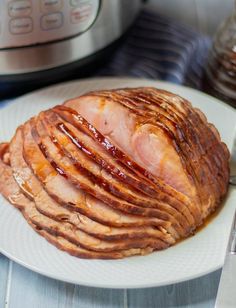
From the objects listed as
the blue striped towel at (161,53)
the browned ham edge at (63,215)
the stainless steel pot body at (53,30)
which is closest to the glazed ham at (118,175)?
→ the browned ham edge at (63,215)

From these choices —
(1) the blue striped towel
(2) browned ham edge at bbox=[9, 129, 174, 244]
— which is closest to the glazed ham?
(2) browned ham edge at bbox=[9, 129, 174, 244]

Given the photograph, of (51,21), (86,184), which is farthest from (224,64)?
(86,184)

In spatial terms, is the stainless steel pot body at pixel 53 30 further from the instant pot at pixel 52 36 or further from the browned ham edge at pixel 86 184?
the browned ham edge at pixel 86 184

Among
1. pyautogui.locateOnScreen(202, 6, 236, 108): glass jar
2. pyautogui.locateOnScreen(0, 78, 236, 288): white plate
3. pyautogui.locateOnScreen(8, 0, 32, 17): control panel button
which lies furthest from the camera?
pyautogui.locateOnScreen(202, 6, 236, 108): glass jar

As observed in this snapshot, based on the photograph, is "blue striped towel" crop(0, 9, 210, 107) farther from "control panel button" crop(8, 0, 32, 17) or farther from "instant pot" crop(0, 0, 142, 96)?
"control panel button" crop(8, 0, 32, 17)

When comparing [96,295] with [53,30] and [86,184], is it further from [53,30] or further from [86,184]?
[53,30]

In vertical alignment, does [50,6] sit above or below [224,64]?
above

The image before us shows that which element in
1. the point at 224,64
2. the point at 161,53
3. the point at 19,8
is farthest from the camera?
the point at 161,53
